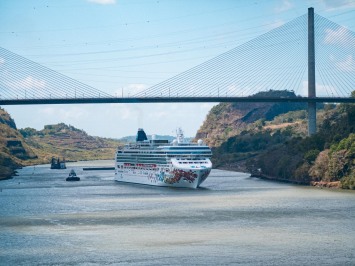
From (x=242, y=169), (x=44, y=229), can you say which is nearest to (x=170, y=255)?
(x=44, y=229)

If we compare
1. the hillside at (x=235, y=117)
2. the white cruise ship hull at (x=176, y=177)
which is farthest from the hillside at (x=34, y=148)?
the hillside at (x=235, y=117)

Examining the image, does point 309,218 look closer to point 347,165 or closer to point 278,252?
point 278,252

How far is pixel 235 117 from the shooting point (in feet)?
465

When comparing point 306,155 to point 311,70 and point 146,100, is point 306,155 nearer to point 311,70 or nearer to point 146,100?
point 311,70

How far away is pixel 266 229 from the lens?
109 ft

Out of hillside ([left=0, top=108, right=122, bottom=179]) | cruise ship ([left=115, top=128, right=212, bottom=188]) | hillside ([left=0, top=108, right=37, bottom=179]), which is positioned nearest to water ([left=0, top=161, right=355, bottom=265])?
cruise ship ([left=115, top=128, right=212, bottom=188])

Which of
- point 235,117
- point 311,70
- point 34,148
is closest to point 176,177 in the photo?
point 311,70

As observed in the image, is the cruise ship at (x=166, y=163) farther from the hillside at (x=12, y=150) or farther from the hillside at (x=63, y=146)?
the hillside at (x=63, y=146)

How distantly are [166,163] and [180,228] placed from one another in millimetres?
26212

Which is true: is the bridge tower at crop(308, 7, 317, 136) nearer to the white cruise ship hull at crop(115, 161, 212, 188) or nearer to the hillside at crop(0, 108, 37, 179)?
the white cruise ship hull at crop(115, 161, 212, 188)

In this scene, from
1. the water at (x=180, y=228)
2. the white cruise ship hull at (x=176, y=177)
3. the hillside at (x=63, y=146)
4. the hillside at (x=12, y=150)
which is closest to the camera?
the water at (x=180, y=228)

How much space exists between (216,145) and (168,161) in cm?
6709

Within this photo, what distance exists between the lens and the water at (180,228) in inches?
1066

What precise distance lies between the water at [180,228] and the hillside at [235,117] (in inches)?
3268
